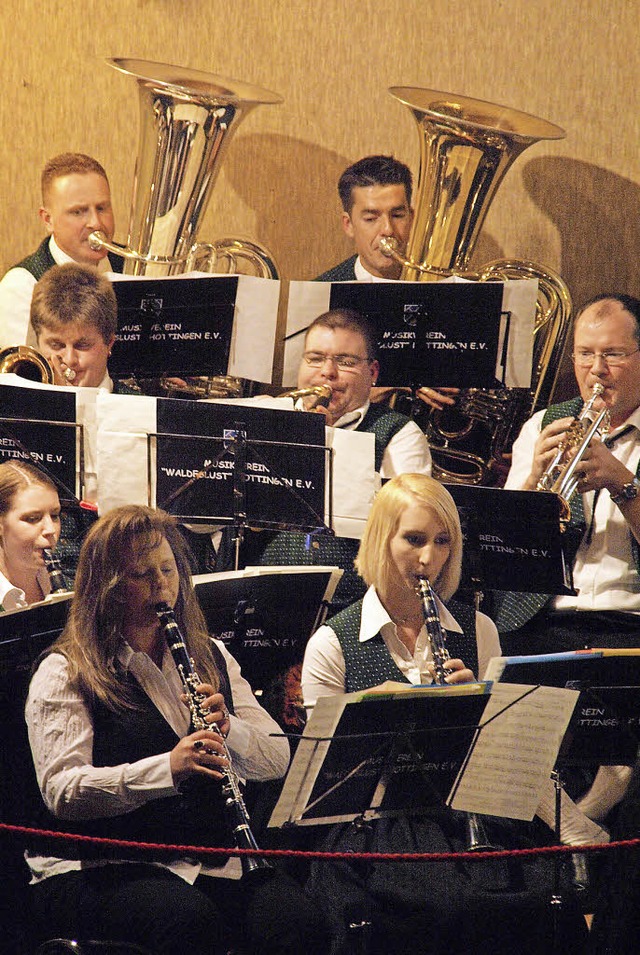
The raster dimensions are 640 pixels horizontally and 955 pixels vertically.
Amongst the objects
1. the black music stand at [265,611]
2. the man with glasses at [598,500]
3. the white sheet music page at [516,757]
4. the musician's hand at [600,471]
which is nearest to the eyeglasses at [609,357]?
the man with glasses at [598,500]

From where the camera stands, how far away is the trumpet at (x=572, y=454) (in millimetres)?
3215

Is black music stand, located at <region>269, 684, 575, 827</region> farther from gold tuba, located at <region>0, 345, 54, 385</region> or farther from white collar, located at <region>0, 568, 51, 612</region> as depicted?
gold tuba, located at <region>0, 345, 54, 385</region>

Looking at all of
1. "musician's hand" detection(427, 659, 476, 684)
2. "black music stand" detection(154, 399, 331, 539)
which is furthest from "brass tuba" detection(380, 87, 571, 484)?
"musician's hand" detection(427, 659, 476, 684)

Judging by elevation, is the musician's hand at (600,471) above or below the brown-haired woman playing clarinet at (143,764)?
above

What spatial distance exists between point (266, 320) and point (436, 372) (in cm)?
50

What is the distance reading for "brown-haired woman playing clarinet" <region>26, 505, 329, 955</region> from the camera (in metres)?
2.34

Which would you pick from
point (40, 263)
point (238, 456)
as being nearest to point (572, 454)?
point (238, 456)

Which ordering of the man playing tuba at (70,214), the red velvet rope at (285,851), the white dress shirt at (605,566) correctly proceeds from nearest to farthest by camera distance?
the red velvet rope at (285,851), the white dress shirt at (605,566), the man playing tuba at (70,214)

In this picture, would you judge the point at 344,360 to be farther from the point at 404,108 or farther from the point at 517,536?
the point at 404,108

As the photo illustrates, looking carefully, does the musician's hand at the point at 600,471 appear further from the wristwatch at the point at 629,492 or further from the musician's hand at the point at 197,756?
the musician's hand at the point at 197,756

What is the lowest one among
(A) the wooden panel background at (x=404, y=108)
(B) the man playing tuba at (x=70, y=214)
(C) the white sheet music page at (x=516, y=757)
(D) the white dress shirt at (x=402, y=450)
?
(C) the white sheet music page at (x=516, y=757)

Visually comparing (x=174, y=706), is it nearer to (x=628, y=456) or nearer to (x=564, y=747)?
(x=564, y=747)

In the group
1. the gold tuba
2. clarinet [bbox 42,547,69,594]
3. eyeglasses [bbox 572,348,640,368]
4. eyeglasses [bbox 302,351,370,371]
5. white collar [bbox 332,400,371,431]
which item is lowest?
clarinet [bbox 42,547,69,594]

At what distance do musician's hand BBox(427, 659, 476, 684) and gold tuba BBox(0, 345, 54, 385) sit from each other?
1411mm
